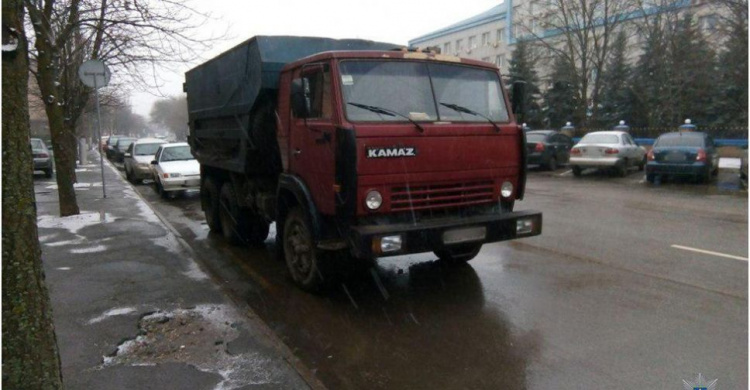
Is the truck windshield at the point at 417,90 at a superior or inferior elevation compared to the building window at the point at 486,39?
inferior

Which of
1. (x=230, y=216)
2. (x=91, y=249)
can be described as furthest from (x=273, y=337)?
(x=91, y=249)

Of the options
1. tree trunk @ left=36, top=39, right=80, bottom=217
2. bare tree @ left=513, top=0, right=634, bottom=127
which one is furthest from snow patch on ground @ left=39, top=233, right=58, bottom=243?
bare tree @ left=513, top=0, right=634, bottom=127

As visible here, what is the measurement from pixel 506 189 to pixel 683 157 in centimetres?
1238

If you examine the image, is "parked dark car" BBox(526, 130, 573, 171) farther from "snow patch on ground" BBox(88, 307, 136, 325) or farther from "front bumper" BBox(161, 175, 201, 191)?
"snow patch on ground" BBox(88, 307, 136, 325)

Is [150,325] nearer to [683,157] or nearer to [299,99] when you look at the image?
[299,99]

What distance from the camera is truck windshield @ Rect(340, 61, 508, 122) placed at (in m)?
5.02

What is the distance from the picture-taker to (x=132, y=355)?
4.21m

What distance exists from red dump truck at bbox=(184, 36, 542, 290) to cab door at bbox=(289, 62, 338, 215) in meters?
0.01

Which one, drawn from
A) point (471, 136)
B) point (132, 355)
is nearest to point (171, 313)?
point (132, 355)

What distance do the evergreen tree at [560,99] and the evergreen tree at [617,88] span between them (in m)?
2.13

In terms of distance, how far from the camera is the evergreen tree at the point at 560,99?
39.2 meters

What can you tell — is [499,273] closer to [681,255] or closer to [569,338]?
[569,338]

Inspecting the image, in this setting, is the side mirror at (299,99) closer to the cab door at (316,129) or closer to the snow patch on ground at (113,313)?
the cab door at (316,129)

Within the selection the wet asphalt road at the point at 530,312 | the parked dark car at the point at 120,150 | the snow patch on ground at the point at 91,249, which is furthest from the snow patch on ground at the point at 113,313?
the parked dark car at the point at 120,150
